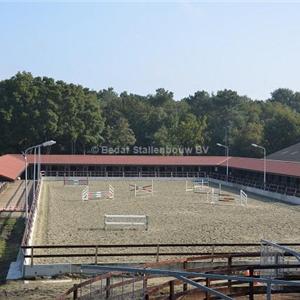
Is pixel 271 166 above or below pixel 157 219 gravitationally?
above

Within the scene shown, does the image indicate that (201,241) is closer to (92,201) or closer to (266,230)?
(266,230)

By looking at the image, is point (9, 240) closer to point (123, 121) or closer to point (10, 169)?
point (10, 169)

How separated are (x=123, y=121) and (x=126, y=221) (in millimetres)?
61076

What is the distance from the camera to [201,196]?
4634 centimetres

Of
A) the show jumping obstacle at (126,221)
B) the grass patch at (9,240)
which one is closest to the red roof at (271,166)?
the show jumping obstacle at (126,221)

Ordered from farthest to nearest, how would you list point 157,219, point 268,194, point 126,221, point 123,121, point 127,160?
point 123,121 < point 127,160 < point 268,194 < point 157,219 < point 126,221

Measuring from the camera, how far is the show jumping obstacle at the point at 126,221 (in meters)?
26.9

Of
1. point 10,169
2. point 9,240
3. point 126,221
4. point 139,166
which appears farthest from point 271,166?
point 9,240

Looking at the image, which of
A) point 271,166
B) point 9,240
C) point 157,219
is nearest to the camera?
point 9,240

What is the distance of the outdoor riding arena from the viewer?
2428 centimetres

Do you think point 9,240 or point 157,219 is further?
point 157,219

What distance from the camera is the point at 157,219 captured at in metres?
30.7

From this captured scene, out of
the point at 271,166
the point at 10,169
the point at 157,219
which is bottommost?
the point at 157,219

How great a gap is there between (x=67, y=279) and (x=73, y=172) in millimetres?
54614
